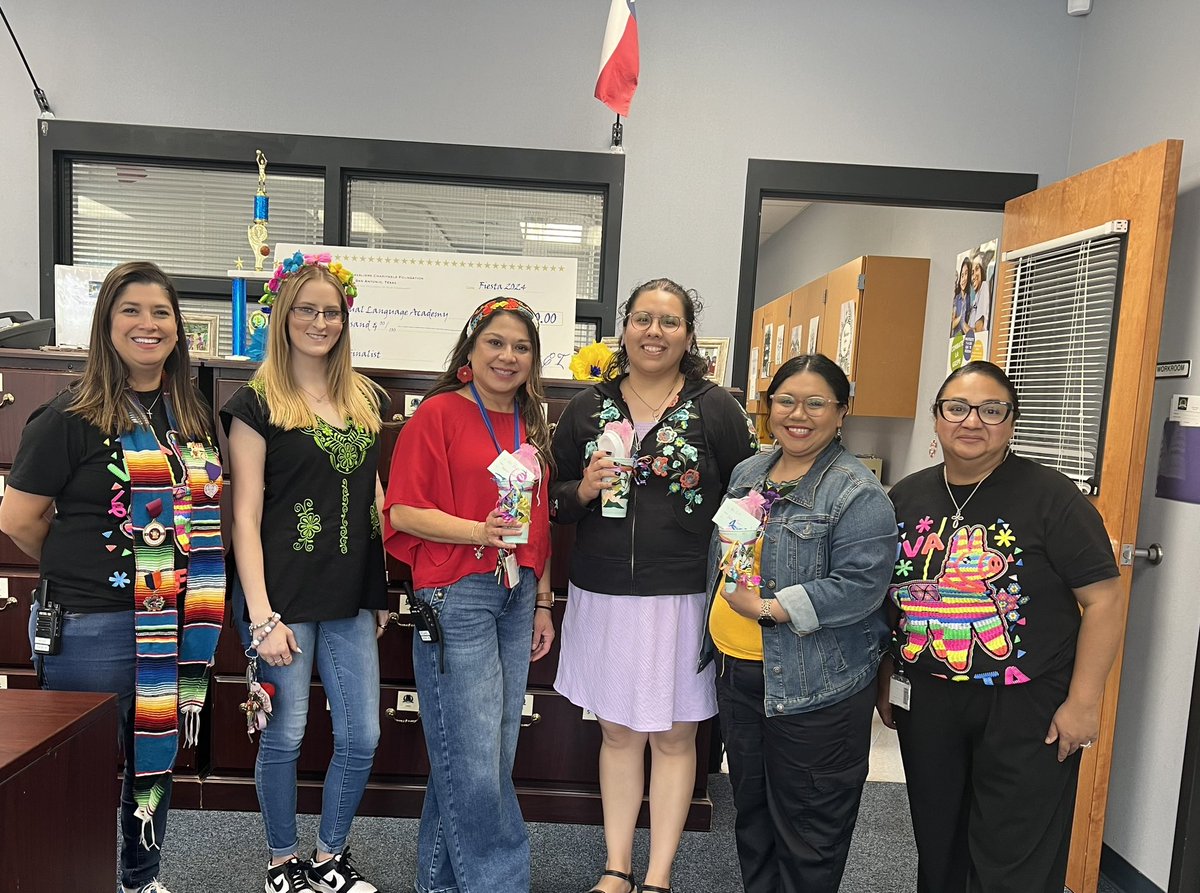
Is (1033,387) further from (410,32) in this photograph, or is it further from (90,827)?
(90,827)

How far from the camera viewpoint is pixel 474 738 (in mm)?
2014

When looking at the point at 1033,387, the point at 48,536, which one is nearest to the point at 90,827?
the point at 48,536

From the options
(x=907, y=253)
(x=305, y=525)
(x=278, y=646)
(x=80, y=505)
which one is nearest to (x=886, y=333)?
(x=907, y=253)

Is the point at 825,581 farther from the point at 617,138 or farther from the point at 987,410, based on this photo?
the point at 617,138

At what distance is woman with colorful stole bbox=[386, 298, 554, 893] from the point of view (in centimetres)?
199

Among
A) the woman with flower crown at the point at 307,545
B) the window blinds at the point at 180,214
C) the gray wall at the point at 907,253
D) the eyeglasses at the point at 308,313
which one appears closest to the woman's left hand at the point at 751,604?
the woman with flower crown at the point at 307,545

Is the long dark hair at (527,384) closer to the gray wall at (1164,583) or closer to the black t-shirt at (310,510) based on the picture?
the black t-shirt at (310,510)

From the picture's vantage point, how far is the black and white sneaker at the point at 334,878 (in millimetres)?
2240

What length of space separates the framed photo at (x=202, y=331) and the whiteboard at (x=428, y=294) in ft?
1.31

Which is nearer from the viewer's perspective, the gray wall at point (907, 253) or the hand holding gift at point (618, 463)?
the hand holding gift at point (618, 463)

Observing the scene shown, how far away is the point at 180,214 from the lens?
3414 mm

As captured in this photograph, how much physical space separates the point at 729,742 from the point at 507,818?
650 millimetres

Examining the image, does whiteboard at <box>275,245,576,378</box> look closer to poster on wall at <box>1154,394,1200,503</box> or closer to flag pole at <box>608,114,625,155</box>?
flag pole at <box>608,114,625,155</box>

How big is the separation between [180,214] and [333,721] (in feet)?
7.95
